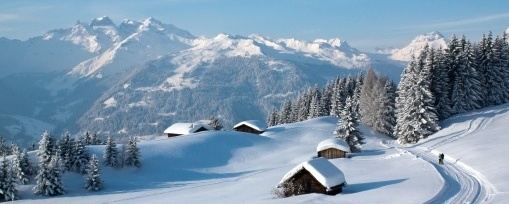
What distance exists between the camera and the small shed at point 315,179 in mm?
33188

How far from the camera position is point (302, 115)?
109 m

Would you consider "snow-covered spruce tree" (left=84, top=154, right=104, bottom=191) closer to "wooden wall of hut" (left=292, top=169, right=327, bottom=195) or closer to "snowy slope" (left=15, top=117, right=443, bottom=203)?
"snowy slope" (left=15, top=117, right=443, bottom=203)

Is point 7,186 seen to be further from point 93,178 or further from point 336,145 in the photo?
point 336,145

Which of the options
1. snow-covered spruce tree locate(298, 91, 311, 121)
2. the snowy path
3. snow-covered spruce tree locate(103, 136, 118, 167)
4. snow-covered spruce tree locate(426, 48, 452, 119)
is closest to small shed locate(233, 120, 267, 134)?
snow-covered spruce tree locate(298, 91, 311, 121)

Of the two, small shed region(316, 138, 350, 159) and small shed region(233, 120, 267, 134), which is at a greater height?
small shed region(316, 138, 350, 159)

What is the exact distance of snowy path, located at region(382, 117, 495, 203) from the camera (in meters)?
28.2

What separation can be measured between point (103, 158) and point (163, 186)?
9735 millimetres

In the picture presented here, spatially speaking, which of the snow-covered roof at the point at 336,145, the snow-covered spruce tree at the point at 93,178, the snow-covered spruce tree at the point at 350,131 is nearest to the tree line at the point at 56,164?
the snow-covered spruce tree at the point at 93,178

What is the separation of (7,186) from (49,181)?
378cm

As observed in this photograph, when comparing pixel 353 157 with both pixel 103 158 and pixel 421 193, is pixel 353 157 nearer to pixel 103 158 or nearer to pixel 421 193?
pixel 421 193

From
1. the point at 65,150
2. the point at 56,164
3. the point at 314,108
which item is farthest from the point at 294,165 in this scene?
the point at 314,108

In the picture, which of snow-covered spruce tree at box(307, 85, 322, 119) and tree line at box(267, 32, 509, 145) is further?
snow-covered spruce tree at box(307, 85, 322, 119)

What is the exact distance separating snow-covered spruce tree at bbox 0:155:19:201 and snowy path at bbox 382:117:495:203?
38807 millimetres

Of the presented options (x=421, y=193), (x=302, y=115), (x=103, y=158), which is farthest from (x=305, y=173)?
(x=302, y=115)
